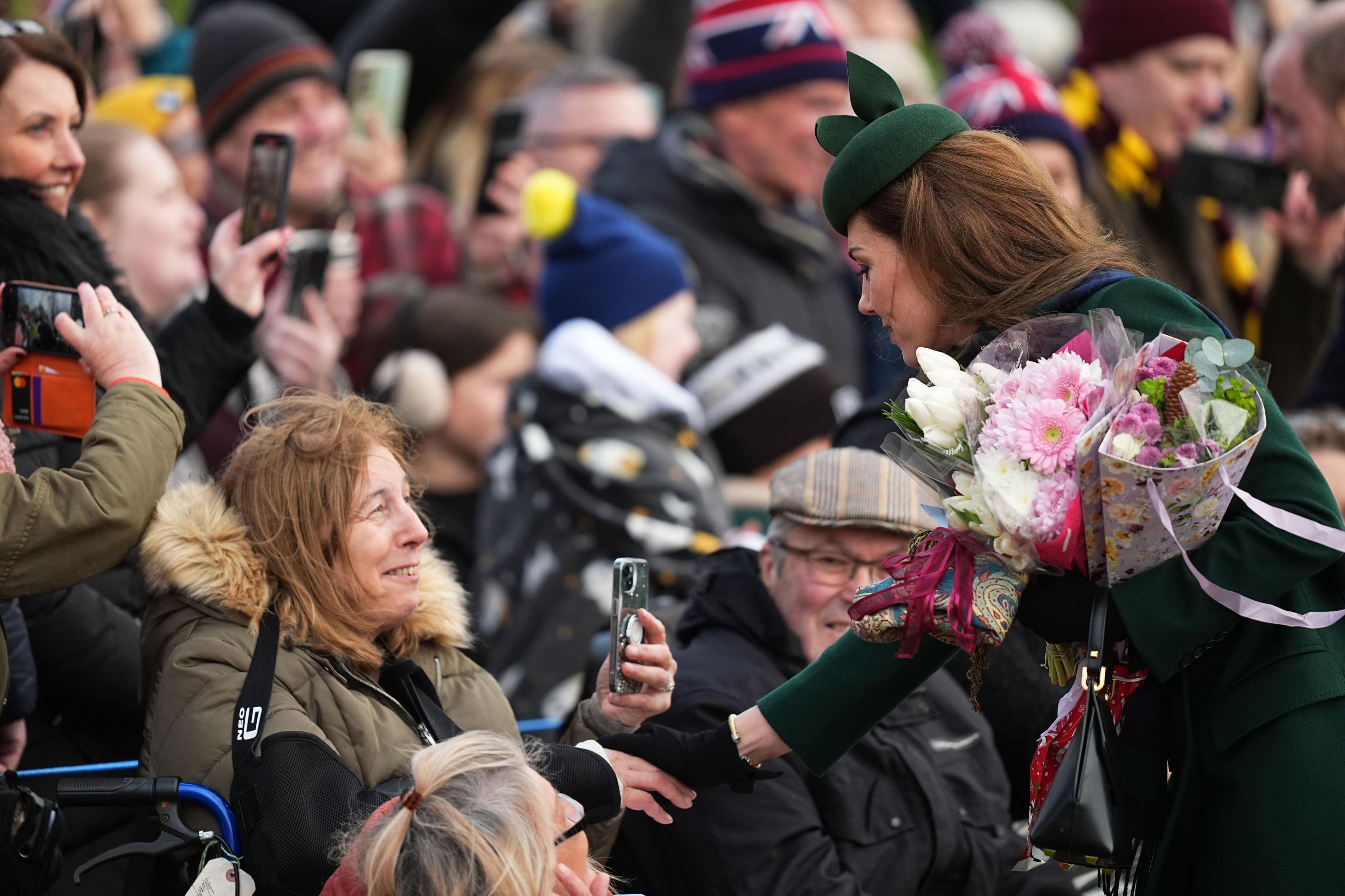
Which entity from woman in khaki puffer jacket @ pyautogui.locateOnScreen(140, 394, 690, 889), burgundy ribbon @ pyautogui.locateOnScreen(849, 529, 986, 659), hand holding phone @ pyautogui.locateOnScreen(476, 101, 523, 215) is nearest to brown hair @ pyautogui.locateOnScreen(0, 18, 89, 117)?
woman in khaki puffer jacket @ pyautogui.locateOnScreen(140, 394, 690, 889)

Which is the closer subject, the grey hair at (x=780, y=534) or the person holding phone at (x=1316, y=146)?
the grey hair at (x=780, y=534)

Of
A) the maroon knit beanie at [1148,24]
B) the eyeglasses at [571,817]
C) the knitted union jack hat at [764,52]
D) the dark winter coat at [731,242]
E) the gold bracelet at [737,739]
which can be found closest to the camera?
the eyeglasses at [571,817]

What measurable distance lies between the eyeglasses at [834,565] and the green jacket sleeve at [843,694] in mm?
673

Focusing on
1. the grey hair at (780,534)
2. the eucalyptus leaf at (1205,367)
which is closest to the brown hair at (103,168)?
the grey hair at (780,534)

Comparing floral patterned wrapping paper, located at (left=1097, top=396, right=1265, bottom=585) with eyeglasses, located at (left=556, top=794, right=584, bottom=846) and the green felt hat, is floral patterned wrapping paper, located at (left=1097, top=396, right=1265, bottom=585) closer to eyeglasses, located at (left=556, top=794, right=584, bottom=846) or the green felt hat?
the green felt hat

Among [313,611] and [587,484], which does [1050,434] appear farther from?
[587,484]

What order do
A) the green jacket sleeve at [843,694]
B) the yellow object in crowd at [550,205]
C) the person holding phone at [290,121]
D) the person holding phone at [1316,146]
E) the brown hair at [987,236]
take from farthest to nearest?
the person holding phone at [290,121] < the person holding phone at [1316,146] < the yellow object in crowd at [550,205] < the green jacket sleeve at [843,694] < the brown hair at [987,236]

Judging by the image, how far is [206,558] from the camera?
128 inches

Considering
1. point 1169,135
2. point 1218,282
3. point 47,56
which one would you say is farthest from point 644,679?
point 1169,135

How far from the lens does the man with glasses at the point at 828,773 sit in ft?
11.7

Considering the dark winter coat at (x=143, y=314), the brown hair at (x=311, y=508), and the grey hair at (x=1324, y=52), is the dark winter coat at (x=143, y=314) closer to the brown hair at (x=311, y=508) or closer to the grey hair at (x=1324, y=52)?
the brown hair at (x=311, y=508)

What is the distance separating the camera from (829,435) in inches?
227

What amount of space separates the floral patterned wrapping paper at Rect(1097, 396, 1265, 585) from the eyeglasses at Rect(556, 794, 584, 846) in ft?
3.35

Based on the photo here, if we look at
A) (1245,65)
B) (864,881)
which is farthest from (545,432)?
(1245,65)
